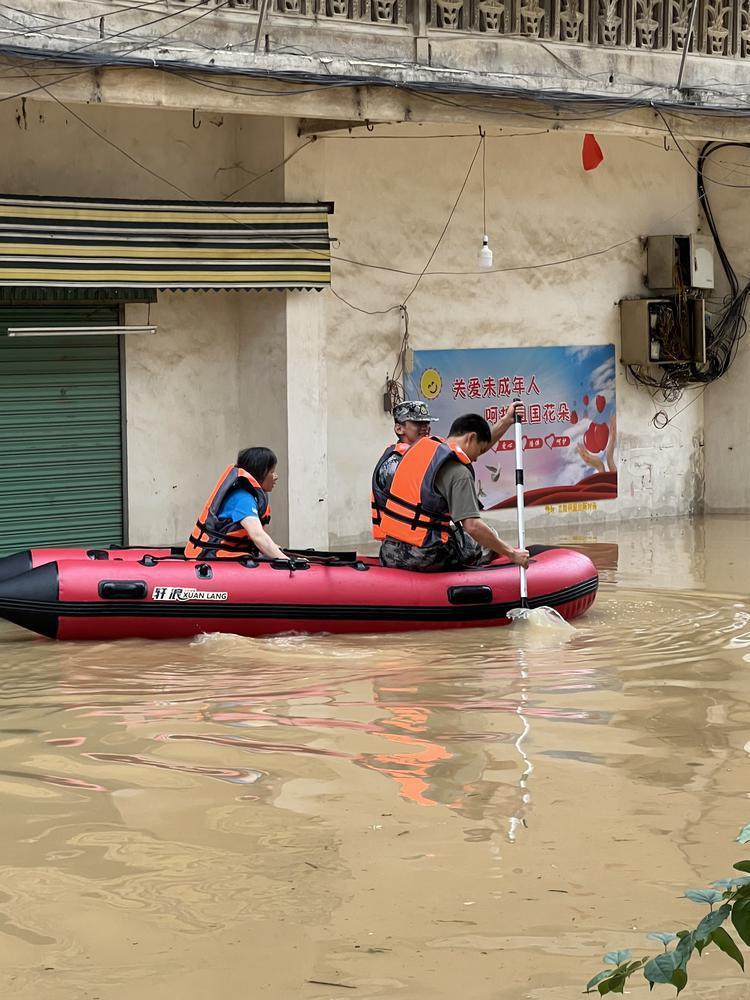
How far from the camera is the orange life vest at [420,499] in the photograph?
9.44m

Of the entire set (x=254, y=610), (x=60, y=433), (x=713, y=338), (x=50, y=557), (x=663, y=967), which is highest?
(x=713, y=338)

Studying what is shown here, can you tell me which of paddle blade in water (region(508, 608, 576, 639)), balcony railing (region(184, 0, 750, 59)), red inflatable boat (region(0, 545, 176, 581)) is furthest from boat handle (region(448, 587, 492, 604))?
balcony railing (region(184, 0, 750, 59))

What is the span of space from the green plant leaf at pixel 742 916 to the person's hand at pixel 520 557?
7057mm

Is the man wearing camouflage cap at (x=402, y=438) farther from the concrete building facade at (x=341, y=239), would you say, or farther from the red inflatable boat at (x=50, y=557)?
the concrete building facade at (x=341, y=239)

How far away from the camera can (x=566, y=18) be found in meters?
12.7

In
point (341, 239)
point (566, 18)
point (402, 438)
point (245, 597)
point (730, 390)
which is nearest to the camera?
point (245, 597)

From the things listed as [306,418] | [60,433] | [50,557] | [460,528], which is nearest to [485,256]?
[306,418]

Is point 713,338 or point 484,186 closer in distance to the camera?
point 484,186

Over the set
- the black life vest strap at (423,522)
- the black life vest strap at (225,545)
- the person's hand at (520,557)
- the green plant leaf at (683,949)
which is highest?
the black life vest strap at (423,522)

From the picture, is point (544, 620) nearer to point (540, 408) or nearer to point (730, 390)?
point (540, 408)

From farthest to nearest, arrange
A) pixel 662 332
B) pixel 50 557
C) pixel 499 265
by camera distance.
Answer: pixel 662 332 < pixel 499 265 < pixel 50 557

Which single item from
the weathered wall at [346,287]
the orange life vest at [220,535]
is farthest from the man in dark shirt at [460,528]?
the weathered wall at [346,287]

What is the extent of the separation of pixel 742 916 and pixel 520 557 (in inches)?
283

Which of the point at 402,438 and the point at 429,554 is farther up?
the point at 402,438
